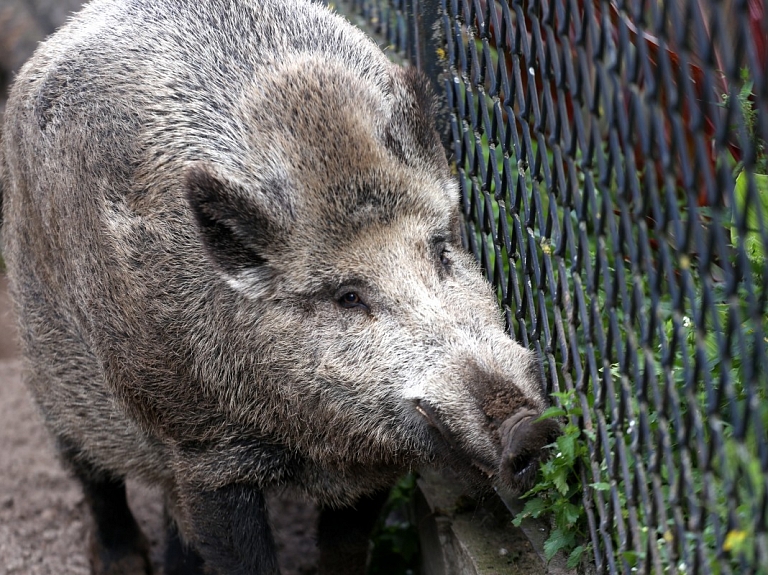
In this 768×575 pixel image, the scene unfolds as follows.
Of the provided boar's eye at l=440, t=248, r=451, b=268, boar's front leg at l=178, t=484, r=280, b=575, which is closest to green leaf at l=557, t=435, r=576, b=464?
boar's eye at l=440, t=248, r=451, b=268

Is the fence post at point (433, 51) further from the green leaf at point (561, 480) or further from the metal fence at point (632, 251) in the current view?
the green leaf at point (561, 480)

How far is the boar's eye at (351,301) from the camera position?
3068 mm

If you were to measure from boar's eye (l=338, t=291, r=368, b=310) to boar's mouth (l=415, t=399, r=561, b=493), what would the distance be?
Result: 0.44 metres

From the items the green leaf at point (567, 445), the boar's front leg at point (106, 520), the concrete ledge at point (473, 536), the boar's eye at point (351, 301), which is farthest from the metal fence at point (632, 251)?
the boar's front leg at point (106, 520)

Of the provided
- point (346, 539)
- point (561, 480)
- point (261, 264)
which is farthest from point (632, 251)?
point (346, 539)

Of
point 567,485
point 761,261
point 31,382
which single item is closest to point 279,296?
point 567,485

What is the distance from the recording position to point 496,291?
144 inches

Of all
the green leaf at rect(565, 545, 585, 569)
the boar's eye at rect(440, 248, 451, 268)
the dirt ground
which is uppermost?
the boar's eye at rect(440, 248, 451, 268)

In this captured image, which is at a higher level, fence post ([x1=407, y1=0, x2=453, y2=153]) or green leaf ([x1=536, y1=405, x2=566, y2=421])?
fence post ([x1=407, y1=0, x2=453, y2=153])

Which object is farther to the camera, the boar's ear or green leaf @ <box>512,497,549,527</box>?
green leaf @ <box>512,497,549,527</box>

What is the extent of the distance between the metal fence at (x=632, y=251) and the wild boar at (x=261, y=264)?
0.72 feet

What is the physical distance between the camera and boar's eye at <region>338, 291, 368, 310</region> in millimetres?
3068

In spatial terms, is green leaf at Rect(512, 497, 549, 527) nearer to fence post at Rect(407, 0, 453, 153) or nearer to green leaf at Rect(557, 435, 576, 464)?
green leaf at Rect(557, 435, 576, 464)

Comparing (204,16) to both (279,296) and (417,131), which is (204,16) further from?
(279,296)
